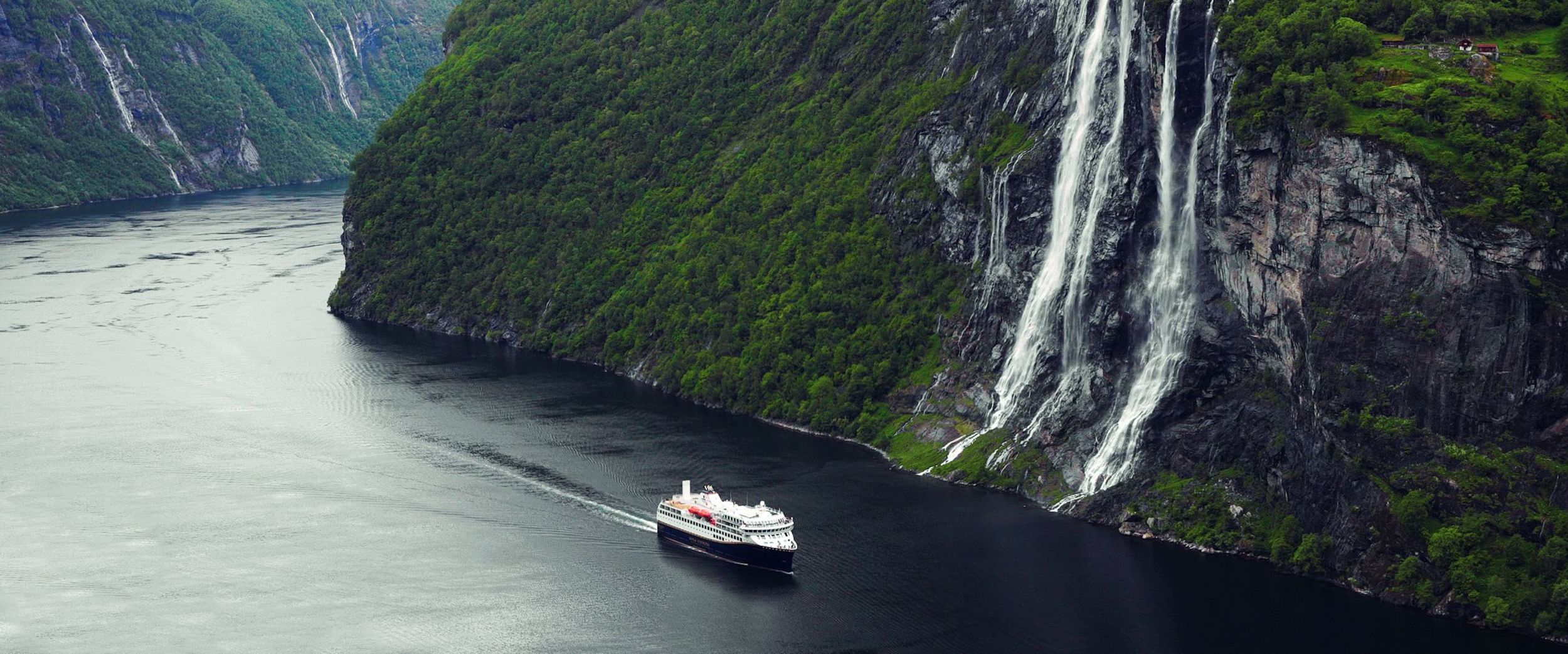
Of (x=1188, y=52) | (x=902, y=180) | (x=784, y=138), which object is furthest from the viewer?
(x=784, y=138)

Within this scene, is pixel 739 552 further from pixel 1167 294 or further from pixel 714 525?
pixel 1167 294

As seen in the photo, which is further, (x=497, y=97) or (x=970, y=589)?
(x=497, y=97)

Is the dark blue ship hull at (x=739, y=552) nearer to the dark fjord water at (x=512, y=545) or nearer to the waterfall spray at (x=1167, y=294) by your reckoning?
the dark fjord water at (x=512, y=545)

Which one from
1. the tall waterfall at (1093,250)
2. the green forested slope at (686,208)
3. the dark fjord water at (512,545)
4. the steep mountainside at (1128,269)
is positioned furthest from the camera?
the green forested slope at (686,208)

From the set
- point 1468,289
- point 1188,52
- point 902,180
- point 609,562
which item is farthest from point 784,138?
point 1468,289

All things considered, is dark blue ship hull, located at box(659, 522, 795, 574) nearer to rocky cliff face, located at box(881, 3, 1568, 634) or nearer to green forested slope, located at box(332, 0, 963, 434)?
rocky cliff face, located at box(881, 3, 1568, 634)

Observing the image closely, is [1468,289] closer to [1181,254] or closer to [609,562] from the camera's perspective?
[1181,254]

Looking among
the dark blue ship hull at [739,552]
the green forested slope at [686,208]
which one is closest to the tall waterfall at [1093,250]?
the green forested slope at [686,208]
